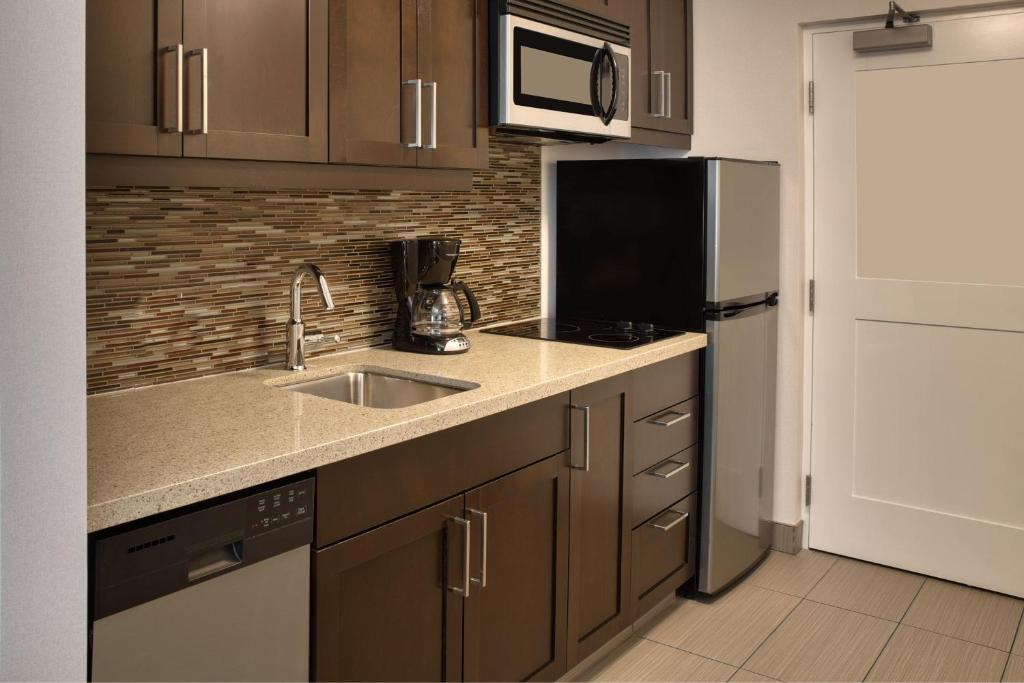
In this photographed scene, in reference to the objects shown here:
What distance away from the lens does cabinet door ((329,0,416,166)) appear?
2.07 metres

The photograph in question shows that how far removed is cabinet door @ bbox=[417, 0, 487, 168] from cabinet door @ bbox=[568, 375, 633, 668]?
2.33 feet

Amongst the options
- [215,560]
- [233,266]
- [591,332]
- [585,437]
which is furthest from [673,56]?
[215,560]

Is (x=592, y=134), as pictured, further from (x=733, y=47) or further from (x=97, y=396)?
(x=97, y=396)

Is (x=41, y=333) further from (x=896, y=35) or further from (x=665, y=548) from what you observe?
(x=896, y=35)

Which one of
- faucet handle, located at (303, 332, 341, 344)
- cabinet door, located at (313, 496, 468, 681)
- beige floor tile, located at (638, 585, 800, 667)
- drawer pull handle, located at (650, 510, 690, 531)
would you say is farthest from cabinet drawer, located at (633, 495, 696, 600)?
faucet handle, located at (303, 332, 341, 344)

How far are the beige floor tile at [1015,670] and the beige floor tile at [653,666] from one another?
2.56 ft

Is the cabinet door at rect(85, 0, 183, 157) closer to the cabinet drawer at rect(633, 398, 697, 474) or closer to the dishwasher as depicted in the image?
the dishwasher

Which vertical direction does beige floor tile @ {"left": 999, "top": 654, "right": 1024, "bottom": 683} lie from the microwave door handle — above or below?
below

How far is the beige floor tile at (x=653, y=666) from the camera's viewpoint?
2.62 meters

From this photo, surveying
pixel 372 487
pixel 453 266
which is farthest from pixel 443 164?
pixel 372 487

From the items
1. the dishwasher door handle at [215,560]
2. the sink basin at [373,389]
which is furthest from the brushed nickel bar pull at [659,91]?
the dishwasher door handle at [215,560]

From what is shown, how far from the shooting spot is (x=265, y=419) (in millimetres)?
1851

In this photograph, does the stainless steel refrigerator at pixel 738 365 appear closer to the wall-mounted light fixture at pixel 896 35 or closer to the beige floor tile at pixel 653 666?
the beige floor tile at pixel 653 666

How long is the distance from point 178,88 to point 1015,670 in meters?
2.70
